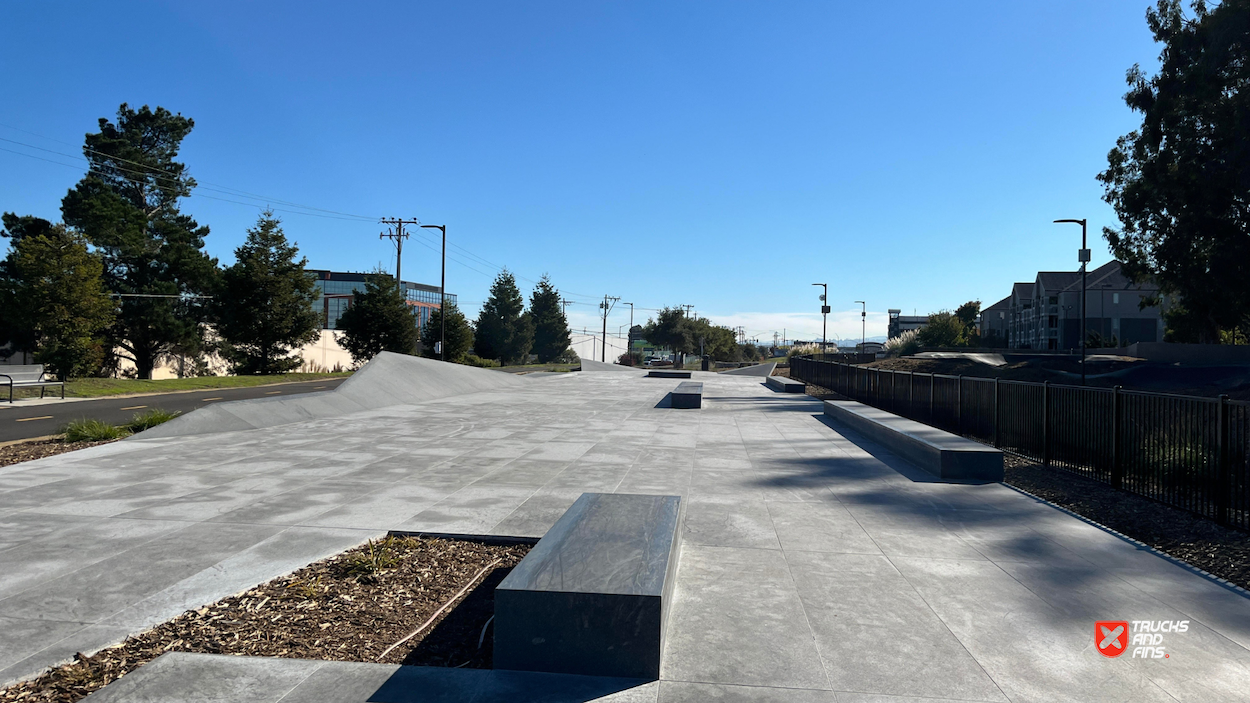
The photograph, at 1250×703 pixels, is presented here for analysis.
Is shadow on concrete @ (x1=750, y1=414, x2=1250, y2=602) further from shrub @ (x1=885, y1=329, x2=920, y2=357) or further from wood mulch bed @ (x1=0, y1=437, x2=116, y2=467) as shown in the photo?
shrub @ (x1=885, y1=329, x2=920, y2=357)

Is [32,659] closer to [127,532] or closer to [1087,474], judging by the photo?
[127,532]

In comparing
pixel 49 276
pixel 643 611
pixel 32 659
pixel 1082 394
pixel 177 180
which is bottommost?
pixel 32 659

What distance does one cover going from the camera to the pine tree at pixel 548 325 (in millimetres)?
76938

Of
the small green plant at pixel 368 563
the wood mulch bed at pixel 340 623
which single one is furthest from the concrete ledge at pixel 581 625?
the small green plant at pixel 368 563

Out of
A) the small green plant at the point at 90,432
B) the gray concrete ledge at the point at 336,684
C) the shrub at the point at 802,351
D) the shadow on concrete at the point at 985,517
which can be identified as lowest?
the shadow on concrete at the point at 985,517

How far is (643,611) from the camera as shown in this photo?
3037mm

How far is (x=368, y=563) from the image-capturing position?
4391mm

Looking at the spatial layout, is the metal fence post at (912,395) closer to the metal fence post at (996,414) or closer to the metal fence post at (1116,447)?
the metal fence post at (996,414)

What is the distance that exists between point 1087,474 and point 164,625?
959 cm

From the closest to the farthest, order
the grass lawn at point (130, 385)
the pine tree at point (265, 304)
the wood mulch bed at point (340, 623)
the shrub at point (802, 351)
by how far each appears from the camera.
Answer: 1. the wood mulch bed at point (340, 623)
2. the grass lawn at point (130, 385)
3. the pine tree at point (265, 304)
4. the shrub at point (802, 351)

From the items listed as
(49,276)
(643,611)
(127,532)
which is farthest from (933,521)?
(49,276)

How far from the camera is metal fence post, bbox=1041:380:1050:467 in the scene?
9.13m

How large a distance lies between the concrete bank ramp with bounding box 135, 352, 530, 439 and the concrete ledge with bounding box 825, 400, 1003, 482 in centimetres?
1139

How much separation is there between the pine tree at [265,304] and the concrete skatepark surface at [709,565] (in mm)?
33368
